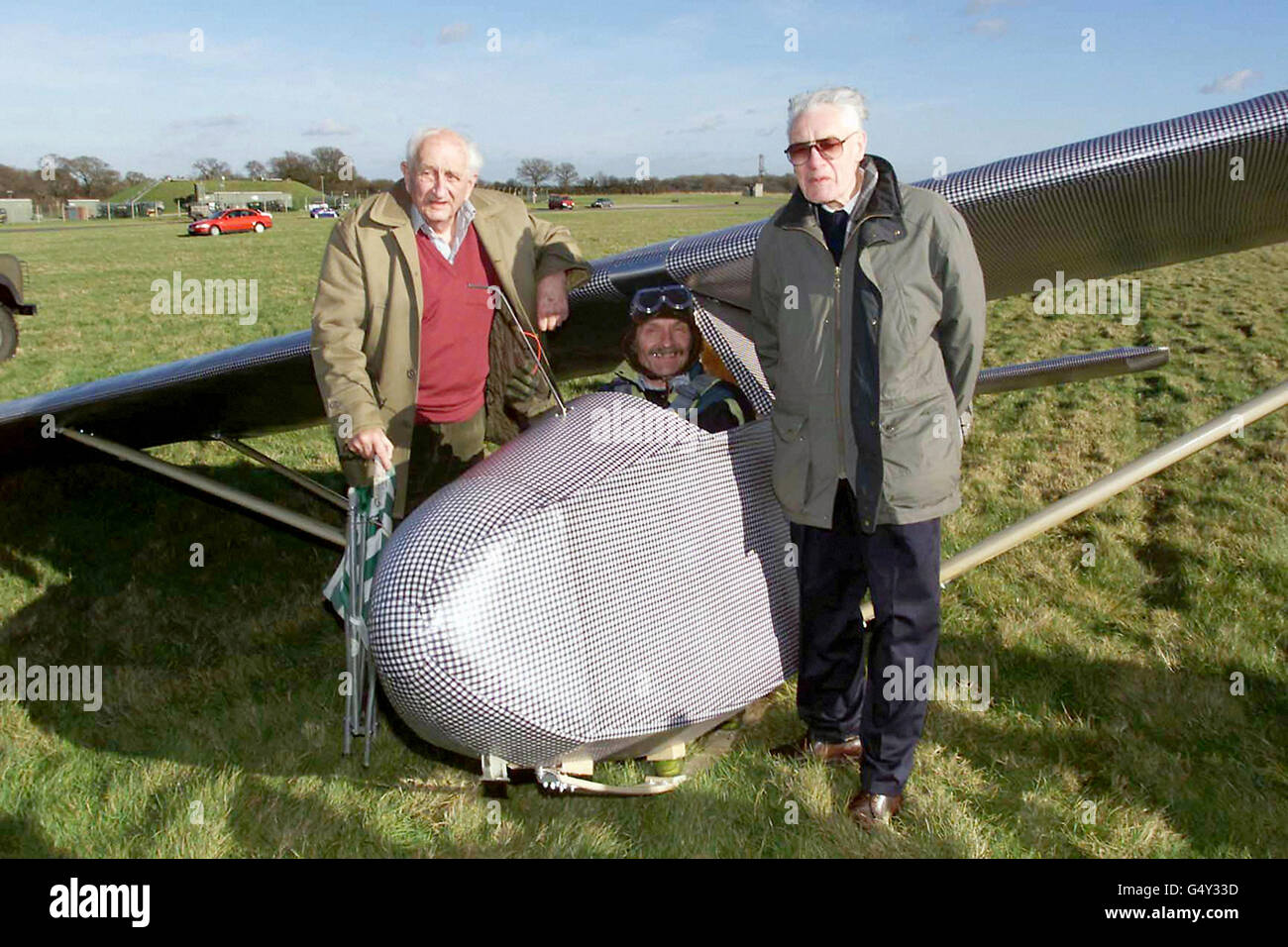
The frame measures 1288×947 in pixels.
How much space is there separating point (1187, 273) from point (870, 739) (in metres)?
17.7

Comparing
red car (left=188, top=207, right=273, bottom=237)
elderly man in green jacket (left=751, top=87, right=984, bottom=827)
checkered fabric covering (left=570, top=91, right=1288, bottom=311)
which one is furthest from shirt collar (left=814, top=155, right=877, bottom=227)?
red car (left=188, top=207, right=273, bottom=237)

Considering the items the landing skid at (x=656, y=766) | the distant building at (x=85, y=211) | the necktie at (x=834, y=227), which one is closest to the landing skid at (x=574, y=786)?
the landing skid at (x=656, y=766)

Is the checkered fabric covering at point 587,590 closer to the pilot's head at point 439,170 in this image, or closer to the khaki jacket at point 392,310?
the khaki jacket at point 392,310

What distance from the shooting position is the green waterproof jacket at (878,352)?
120 inches

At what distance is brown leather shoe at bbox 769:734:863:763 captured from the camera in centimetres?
380

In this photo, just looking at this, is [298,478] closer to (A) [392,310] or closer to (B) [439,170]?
(A) [392,310]

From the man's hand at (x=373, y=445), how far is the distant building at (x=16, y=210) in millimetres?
97527

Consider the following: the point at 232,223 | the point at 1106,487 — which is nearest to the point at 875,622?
the point at 1106,487

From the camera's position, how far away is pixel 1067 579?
5.47 meters

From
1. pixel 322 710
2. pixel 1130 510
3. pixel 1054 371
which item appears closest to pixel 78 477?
pixel 322 710

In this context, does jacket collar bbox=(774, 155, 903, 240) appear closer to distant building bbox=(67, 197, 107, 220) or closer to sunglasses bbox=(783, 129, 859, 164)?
sunglasses bbox=(783, 129, 859, 164)

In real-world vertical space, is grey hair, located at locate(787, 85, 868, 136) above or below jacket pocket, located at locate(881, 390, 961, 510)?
above

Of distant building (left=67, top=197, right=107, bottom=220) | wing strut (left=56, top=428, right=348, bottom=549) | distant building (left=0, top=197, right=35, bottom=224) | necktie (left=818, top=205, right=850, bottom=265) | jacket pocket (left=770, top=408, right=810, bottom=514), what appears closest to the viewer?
necktie (left=818, top=205, right=850, bottom=265)

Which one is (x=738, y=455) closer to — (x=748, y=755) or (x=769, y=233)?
(x=769, y=233)
